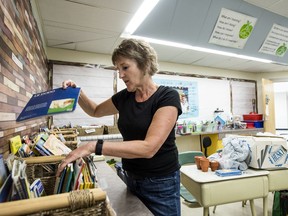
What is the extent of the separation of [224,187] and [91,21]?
2228 millimetres

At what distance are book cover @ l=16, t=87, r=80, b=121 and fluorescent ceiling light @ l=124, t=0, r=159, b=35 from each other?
1583 mm

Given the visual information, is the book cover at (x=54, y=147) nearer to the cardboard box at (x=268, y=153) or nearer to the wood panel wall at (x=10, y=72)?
the wood panel wall at (x=10, y=72)

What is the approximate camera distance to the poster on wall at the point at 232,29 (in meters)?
2.46

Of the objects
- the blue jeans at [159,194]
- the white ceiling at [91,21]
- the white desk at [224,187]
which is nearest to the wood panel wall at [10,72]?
the blue jeans at [159,194]

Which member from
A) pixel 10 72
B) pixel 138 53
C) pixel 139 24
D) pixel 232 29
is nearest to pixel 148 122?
pixel 138 53

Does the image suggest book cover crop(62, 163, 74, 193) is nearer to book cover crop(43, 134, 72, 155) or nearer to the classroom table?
book cover crop(43, 134, 72, 155)

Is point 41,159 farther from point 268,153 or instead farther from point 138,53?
point 268,153

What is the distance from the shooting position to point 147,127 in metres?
0.95

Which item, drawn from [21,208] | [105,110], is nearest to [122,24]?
[105,110]

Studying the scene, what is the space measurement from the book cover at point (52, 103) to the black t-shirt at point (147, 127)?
322 millimetres

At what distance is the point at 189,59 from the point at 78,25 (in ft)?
7.58

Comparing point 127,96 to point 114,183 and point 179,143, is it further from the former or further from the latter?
point 179,143

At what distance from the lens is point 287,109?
32.7ft

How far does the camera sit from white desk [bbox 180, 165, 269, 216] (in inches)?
54.8
